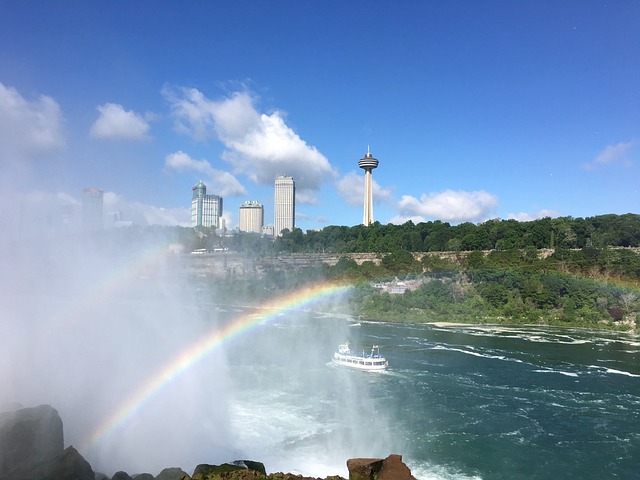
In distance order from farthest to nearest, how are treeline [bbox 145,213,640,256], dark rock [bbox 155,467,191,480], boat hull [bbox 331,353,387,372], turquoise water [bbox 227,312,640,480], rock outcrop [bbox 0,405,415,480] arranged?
treeline [bbox 145,213,640,256] < boat hull [bbox 331,353,387,372] < turquoise water [bbox 227,312,640,480] < dark rock [bbox 155,467,191,480] < rock outcrop [bbox 0,405,415,480]

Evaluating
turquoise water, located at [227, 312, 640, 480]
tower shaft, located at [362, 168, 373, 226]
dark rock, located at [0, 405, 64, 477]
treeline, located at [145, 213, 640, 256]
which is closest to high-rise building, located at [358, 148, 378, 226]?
tower shaft, located at [362, 168, 373, 226]

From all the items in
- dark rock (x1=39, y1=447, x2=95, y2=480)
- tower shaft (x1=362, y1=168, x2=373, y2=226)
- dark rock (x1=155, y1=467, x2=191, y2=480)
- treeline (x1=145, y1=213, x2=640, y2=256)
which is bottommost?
dark rock (x1=155, y1=467, x2=191, y2=480)

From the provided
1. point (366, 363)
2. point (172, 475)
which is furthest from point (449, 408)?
point (172, 475)

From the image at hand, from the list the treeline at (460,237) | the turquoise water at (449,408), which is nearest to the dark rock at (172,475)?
the turquoise water at (449,408)

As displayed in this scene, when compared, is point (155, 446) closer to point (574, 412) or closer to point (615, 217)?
point (574, 412)

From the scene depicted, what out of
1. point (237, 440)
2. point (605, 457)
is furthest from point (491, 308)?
point (237, 440)

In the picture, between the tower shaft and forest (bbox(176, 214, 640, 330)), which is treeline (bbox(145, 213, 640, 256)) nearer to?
forest (bbox(176, 214, 640, 330))

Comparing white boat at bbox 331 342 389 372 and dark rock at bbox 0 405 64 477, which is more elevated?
dark rock at bbox 0 405 64 477

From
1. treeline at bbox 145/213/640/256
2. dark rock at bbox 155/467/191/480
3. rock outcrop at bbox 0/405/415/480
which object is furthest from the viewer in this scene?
treeline at bbox 145/213/640/256
